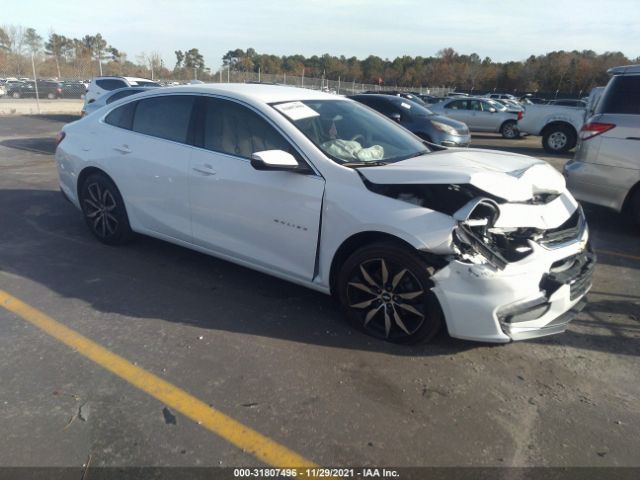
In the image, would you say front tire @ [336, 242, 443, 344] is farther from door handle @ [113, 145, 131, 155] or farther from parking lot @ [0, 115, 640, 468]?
door handle @ [113, 145, 131, 155]

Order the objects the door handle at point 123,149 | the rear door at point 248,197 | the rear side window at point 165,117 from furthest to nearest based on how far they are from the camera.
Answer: the door handle at point 123,149 < the rear side window at point 165,117 < the rear door at point 248,197

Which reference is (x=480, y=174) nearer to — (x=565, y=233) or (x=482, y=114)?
(x=565, y=233)

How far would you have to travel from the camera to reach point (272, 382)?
2947 millimetres

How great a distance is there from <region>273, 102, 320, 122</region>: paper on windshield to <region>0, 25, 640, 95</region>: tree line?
24.3 m

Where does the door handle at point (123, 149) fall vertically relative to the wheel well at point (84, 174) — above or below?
above

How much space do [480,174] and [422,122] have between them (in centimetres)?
810

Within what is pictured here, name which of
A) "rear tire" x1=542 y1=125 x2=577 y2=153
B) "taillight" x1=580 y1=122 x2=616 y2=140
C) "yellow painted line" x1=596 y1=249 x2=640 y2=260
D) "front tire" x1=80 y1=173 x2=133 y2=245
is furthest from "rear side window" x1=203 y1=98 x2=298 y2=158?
"rear tire" x1=542 y1=125 x2=577 y2=153

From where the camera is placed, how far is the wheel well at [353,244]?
3234mm

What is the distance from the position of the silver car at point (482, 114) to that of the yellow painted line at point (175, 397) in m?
17.7

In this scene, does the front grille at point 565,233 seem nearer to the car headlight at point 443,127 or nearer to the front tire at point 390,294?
the front tire at point 390,294

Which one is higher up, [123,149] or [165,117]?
[165,117]

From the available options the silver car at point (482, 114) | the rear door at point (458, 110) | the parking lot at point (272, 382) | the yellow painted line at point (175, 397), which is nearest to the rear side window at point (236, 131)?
the parking lot at point (272, 382)

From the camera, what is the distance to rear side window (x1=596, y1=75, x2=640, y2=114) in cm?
558

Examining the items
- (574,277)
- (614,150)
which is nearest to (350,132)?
(574,277)
